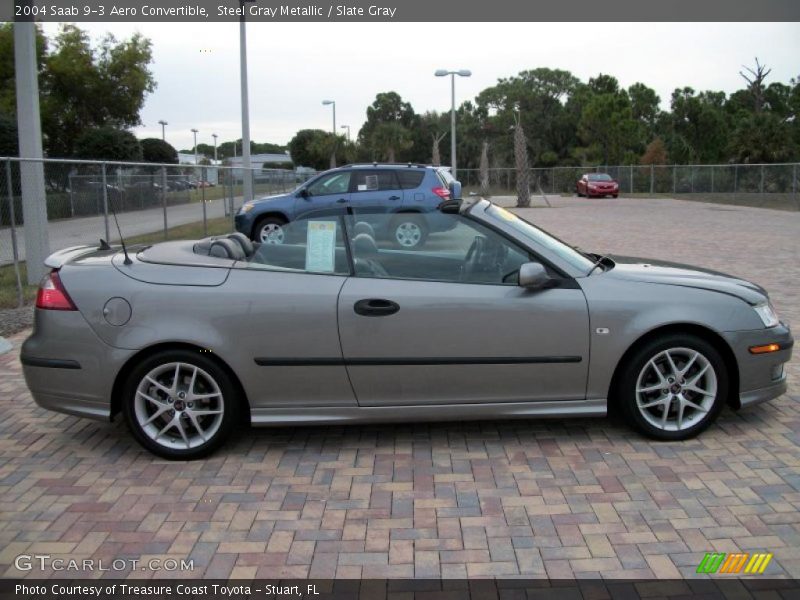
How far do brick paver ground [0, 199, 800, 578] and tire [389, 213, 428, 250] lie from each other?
118 cm

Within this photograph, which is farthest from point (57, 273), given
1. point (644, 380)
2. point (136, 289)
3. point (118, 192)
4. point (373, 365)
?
point (118, 192)

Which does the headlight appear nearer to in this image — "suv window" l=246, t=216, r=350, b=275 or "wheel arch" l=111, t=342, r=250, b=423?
"suv window" l=246, t=216, r=350, b=275

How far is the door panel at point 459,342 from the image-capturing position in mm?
4094

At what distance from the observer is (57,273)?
4.27 m

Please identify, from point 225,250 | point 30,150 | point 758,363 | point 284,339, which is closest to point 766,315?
point 758,363

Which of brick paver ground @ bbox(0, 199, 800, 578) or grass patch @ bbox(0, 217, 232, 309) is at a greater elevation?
grass patch @ bbox(0, 217, 232, 309)

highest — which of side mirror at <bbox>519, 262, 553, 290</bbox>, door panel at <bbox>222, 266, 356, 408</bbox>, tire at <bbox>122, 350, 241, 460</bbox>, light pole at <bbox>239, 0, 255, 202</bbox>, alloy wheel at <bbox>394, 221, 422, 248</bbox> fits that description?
light pole at <bbox>239, 0, 255, 202</bbox>

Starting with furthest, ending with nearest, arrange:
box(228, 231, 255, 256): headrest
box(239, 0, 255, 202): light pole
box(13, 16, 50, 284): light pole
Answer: box(239, 0, 255, 202): light pole → box(13, 16, 50, 284): light pole → box(228, 231, 255, 256): headrest

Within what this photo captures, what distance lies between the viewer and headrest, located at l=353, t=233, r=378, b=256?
14.1 ft

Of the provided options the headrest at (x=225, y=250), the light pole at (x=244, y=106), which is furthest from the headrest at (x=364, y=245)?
the light pole at (x=244, y=106)

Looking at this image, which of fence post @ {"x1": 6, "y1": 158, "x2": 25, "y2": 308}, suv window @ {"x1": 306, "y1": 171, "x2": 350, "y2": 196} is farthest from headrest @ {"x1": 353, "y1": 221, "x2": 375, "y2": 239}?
suv window @ {"x1": 306, "y1": 171, "x2": 350, "y2": 196}

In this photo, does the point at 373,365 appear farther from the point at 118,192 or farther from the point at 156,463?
the point at 118,192

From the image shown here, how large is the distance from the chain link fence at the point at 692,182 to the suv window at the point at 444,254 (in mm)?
30802

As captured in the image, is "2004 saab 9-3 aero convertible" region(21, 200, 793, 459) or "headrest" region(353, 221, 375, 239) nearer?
"2004 saab 9-3 aero convertible" region(21, 200, 793, 459)
